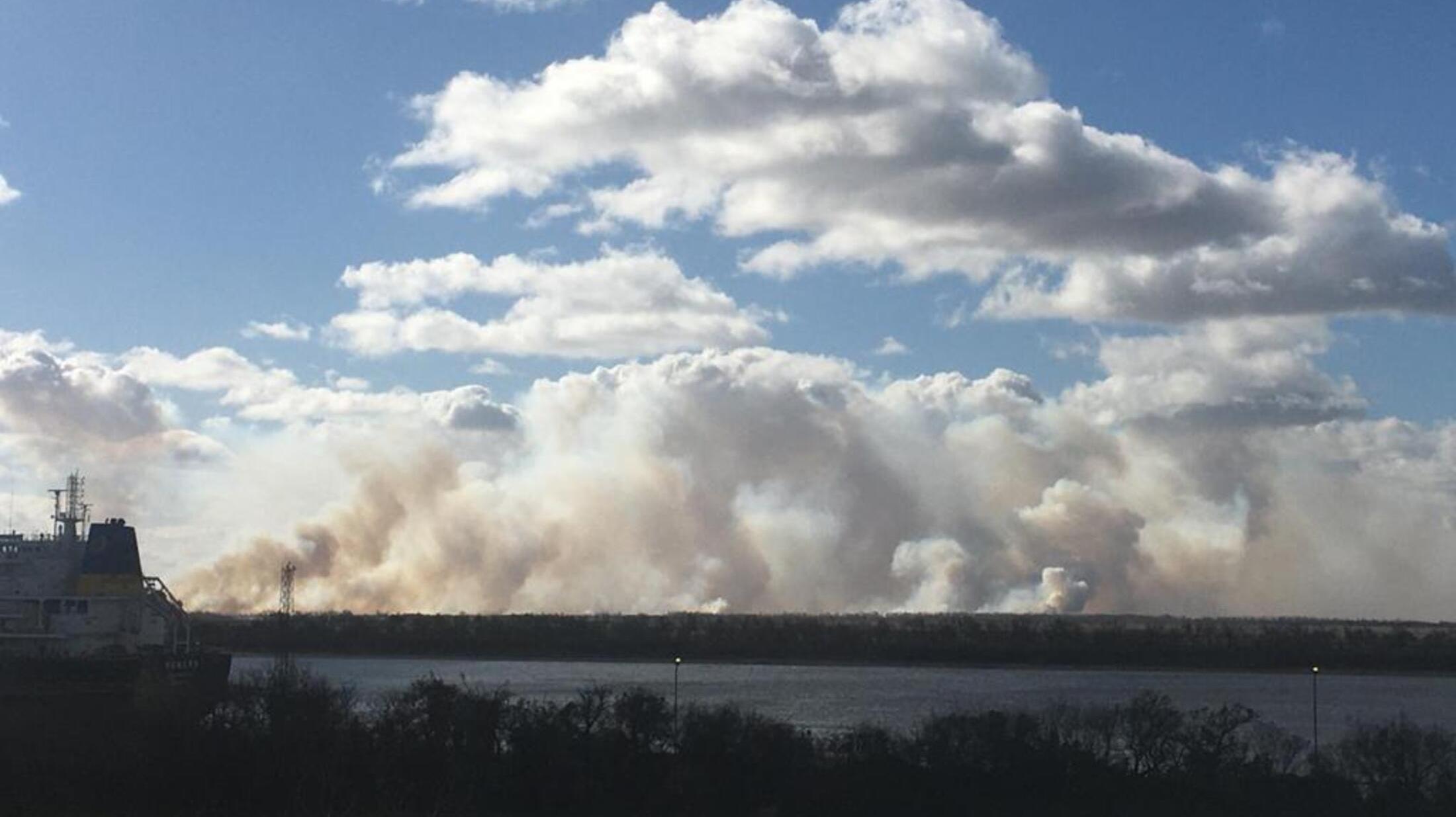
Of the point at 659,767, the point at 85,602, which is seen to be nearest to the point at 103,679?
the point at 85,602

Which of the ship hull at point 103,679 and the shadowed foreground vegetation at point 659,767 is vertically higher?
the ship hull at point 103,679

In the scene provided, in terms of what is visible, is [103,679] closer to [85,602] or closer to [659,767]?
[85,602]

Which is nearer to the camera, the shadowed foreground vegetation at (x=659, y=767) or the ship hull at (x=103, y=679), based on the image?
the shadowed foreground vegetation at (x=659, y=767)

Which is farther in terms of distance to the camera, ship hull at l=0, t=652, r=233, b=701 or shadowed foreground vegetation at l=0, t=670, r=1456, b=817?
ship hull at l=0, t=652, r=233, b=701

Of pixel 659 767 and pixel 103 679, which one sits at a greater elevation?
pixel 103 679

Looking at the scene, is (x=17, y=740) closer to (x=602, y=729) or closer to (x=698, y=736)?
(x=602, y=729)
